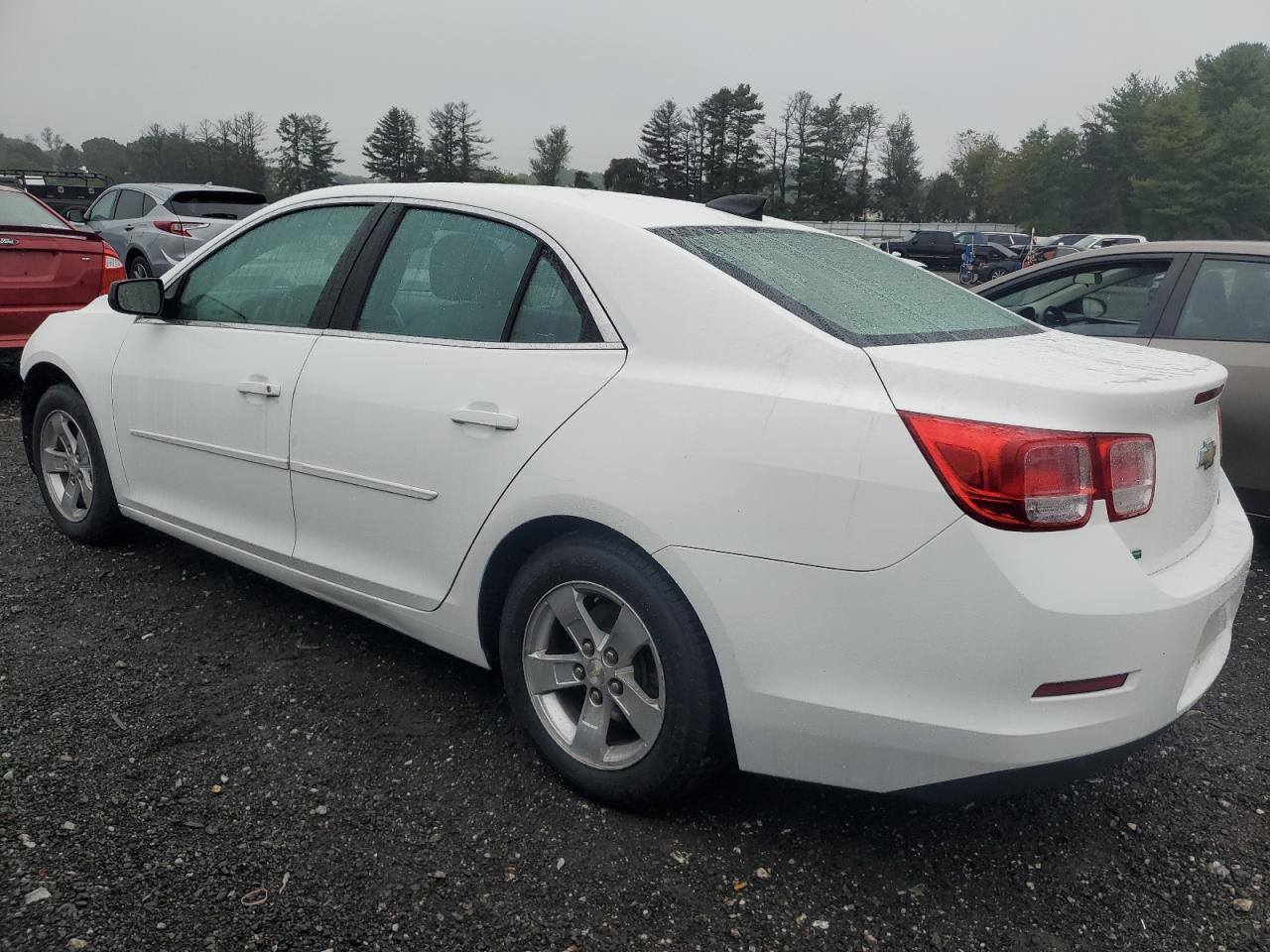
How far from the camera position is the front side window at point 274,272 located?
11.0ft

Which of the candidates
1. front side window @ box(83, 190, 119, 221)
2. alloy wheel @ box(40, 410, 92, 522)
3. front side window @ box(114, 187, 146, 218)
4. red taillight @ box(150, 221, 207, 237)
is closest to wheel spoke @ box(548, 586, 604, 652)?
alloy wheel @ box(40, 410, 92, 522)

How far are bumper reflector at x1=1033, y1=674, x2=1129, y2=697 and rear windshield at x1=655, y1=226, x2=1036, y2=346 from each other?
0.80 m

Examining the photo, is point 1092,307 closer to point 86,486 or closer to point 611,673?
point 611,673

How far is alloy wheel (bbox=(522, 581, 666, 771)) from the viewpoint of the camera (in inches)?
97.3

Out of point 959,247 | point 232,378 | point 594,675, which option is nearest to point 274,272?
point 232,378

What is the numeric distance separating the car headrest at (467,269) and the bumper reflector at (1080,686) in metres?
1.67

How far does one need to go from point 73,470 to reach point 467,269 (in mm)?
2421

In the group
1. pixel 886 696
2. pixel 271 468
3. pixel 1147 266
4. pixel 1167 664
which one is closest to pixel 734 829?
pixel 886 696

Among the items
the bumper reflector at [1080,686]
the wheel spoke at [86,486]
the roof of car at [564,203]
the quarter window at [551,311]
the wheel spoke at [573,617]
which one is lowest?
the wheel spoke at [86,486]

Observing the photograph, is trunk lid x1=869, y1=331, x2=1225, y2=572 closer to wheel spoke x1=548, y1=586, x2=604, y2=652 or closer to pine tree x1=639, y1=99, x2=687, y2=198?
wheel spoke x1=548, y1=586, x2=604, y2=652

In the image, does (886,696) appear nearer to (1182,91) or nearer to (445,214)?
(445,214)

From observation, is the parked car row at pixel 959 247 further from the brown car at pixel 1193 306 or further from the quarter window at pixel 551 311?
the quarter window at pixel 551 311

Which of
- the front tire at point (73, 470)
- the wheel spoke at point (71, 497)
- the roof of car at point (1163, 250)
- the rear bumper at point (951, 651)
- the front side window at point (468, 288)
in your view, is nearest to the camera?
the rear bumper at point (951, 651)

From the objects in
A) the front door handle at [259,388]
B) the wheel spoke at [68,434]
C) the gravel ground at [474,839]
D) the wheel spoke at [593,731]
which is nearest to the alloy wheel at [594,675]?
the wheel spoke at [593,731]
